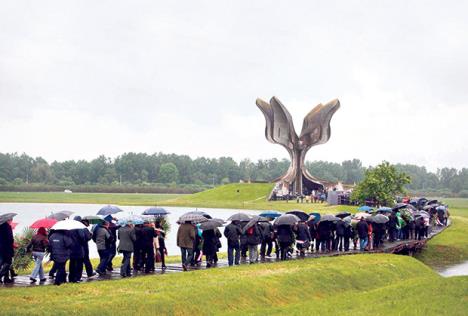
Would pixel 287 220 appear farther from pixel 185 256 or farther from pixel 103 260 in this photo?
pixel 103 260

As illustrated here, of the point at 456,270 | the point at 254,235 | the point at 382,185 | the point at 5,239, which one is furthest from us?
the point at 382,185

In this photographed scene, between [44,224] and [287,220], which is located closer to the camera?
[44,224]

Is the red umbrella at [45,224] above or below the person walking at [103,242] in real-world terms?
above

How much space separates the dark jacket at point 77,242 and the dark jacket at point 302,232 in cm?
948

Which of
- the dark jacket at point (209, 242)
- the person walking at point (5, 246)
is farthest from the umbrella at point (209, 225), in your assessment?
the person walking at point (5, 246)

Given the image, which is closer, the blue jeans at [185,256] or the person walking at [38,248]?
the person walking at [38,248]

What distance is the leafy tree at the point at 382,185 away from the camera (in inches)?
2352

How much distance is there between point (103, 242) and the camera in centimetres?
1931

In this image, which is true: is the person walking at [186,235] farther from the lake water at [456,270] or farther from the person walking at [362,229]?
the lake water at [456,270]

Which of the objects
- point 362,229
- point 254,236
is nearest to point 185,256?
point 254,236

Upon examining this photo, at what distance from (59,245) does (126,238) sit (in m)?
2.67

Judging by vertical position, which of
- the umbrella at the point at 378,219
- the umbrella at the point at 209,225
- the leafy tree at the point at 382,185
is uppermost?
the leafy tree at the point at 382,185

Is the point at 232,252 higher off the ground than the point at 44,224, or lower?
lower

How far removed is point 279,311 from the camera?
16.8 metres
